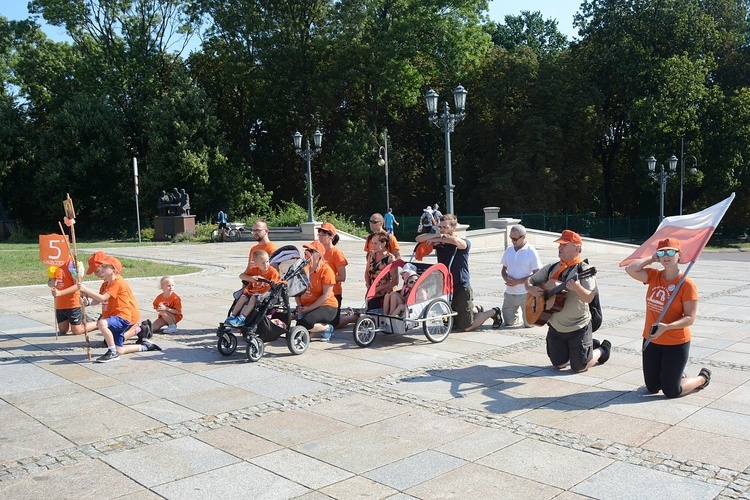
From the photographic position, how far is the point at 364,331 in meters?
8.76

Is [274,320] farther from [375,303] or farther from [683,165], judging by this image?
[683,165]

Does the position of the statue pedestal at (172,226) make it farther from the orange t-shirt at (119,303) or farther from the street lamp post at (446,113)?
the orange t-shirt at (119,303)

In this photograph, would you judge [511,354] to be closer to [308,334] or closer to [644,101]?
[308,334]

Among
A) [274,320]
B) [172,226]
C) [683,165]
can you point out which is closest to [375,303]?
[274,320]

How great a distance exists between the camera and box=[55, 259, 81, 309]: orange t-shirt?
9.53 meters

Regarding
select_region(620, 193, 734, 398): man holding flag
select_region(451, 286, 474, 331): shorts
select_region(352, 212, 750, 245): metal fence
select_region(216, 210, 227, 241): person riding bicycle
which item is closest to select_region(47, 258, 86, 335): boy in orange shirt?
select_region(451, 286, 474, 331): shorts

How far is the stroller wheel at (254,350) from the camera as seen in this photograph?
7.94m

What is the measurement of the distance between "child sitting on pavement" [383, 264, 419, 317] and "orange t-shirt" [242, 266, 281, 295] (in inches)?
56.3

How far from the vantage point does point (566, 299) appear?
277 inches

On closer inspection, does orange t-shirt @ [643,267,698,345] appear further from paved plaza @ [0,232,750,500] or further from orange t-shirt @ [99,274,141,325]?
orange t-shirt @ [99,274,141,325]

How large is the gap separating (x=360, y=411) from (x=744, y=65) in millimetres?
48505

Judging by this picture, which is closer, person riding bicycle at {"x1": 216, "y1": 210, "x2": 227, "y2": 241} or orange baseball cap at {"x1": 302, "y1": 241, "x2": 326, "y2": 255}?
orange baseball cap at {"x1": 302, "y1": 241, "x2": 326, "y2": 255}

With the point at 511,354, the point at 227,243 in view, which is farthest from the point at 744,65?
the point at 511,354

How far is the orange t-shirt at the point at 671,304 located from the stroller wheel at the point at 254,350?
4.12m
